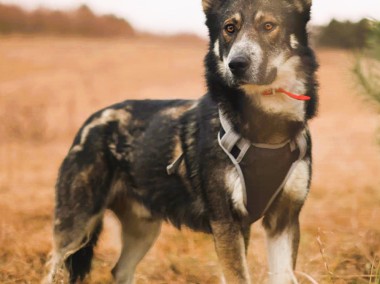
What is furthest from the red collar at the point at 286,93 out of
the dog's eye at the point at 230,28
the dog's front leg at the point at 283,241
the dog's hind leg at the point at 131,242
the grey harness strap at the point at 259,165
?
the dog's hind leg at the point at 131,242

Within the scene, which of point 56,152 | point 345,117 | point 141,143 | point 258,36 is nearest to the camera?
point 258,36

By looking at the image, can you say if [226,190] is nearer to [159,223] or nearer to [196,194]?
[196,194]

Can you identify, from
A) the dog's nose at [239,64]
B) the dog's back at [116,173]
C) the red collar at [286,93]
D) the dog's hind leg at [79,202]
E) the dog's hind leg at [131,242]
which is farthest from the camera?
the dog's hind leg at [131,242]

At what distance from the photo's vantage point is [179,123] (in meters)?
4.43

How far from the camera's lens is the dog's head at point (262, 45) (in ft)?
12.1

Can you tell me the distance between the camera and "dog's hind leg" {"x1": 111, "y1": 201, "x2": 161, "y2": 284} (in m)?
5.04

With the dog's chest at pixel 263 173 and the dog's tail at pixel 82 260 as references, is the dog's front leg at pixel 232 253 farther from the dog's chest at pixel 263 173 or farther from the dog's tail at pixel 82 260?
the dog's tail at pixel 82 260

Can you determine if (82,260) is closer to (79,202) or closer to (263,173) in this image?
(79,202)

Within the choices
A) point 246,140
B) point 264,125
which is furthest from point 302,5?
point 246,140

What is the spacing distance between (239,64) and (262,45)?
0.73 feet

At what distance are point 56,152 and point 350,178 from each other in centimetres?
721

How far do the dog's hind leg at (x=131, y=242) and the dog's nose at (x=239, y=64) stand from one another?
1.77 meters

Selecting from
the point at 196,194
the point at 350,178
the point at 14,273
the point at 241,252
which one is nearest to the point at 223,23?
the point at 196,194

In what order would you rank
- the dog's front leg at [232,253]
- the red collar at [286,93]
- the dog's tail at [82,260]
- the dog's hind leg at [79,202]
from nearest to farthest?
the dog's front leg at [232,253] < the red collar at [286,93] < the dog's hind leg at [79,202] < the dog's tail at [82,260]
